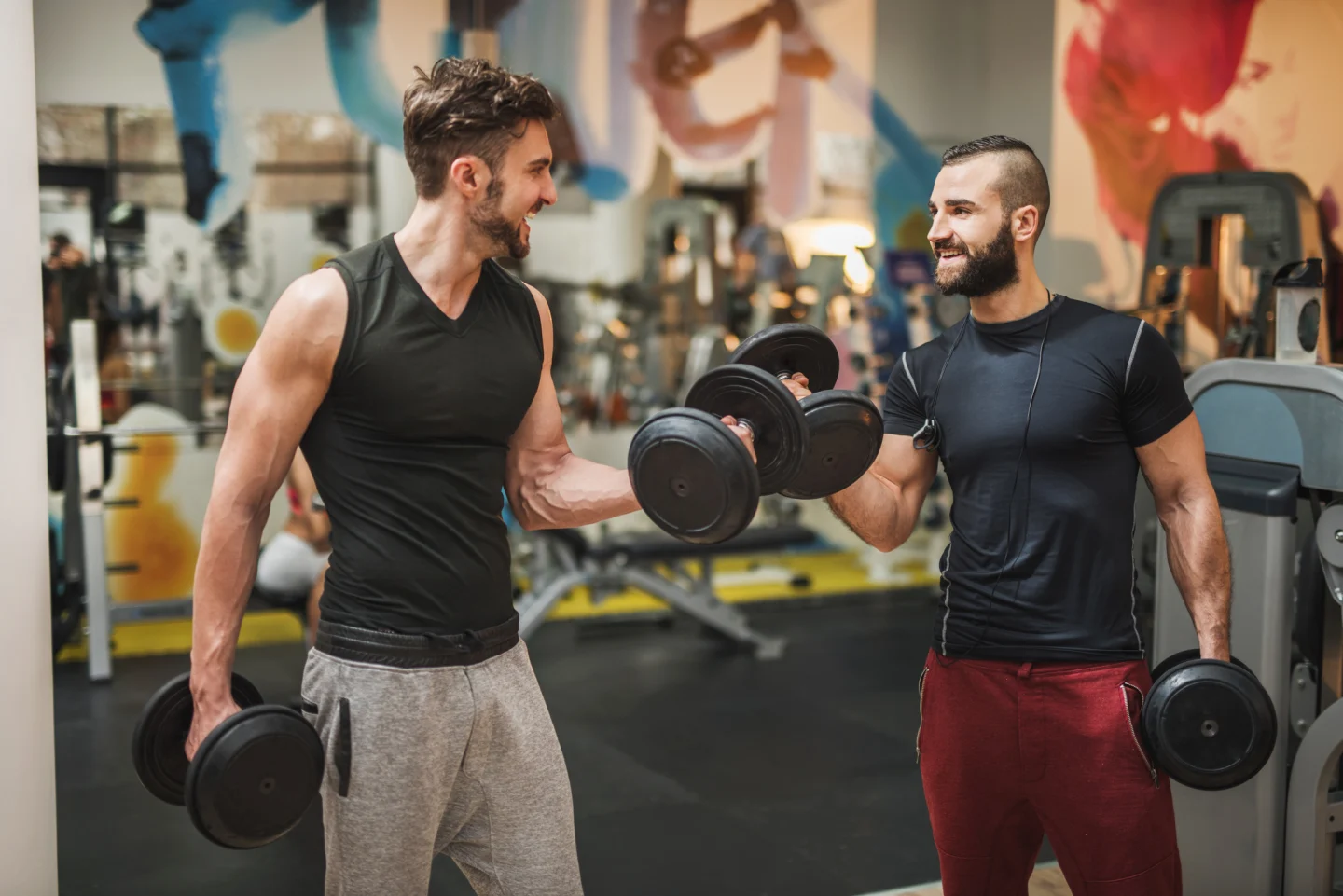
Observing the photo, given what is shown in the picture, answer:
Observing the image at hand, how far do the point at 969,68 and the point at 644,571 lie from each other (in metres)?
2.94

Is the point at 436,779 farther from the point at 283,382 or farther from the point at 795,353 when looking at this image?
the point at 795,353

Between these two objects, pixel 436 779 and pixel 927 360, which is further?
pixel 927 360

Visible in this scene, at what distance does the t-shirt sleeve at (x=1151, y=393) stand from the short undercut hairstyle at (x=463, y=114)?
2.96 ft

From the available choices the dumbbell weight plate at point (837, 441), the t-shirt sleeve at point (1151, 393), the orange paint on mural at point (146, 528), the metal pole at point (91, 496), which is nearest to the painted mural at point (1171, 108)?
the orange paint on mural at point (146, 528)

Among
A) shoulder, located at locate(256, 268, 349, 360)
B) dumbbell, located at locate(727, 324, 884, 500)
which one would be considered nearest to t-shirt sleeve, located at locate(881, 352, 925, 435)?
dumbbell, located at locate(727, 324, 884, 500)

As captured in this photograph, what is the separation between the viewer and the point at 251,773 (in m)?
1.54

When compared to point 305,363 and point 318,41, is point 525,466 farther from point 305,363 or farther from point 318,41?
point 318,41

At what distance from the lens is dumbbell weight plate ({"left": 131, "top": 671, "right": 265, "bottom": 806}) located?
1.63m

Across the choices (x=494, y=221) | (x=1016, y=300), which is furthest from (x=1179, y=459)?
(x=494, y=221)

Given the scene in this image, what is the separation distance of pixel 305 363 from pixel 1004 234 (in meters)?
1.01

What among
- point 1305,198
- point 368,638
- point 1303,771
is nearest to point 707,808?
point 1303,771

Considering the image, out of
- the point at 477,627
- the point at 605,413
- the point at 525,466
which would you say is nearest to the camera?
the point at 477,627

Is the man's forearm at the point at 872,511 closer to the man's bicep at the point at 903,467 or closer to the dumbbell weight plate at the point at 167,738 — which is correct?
the man's bicep at the point at 903,467

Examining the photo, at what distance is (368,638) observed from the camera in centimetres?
162
